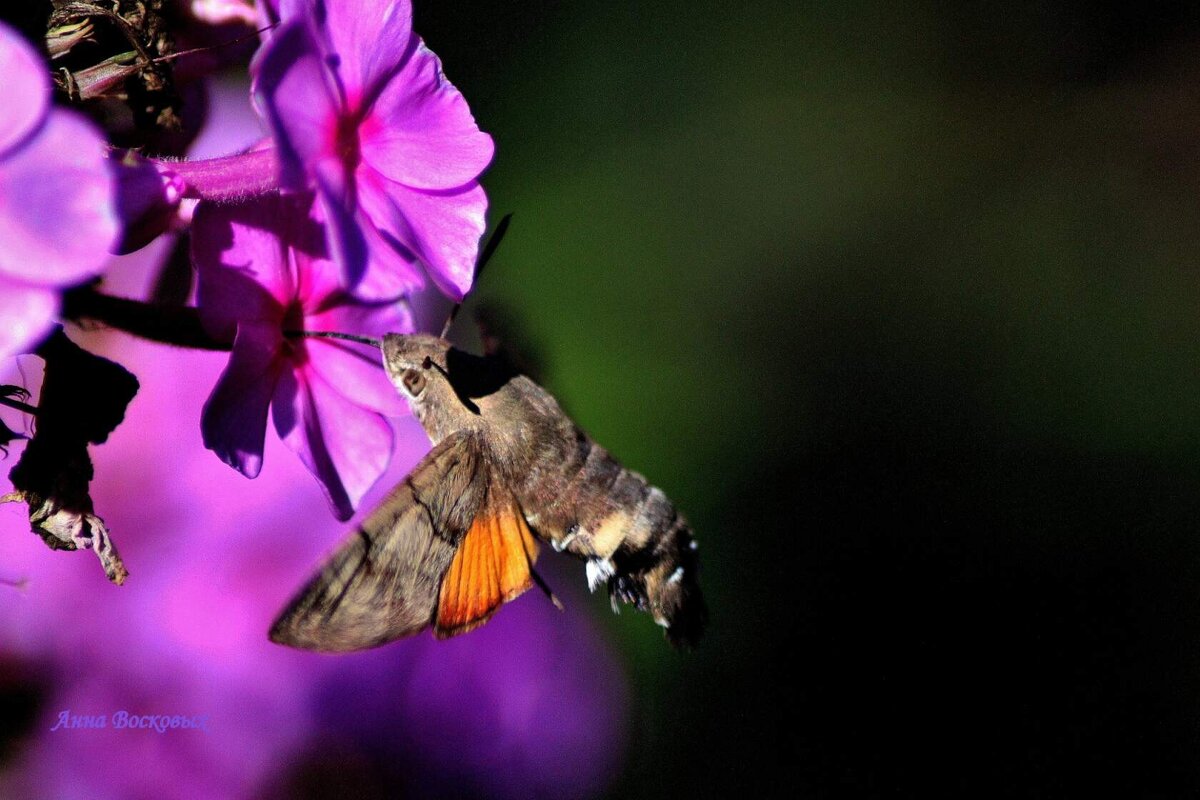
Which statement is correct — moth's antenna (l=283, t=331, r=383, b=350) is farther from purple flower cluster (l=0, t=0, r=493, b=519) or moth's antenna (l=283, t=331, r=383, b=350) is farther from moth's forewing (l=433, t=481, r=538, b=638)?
moth's forewing (l=433, t=481, r=538, b=638)

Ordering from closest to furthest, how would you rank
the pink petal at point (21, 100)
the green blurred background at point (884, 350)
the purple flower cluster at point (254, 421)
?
1. the pink petal at point (21, 100)
2. the purple flower cluster at point (254, 421)
3. the green blurred background at point (884, 350)

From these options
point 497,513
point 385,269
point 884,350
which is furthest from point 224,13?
point 884,350

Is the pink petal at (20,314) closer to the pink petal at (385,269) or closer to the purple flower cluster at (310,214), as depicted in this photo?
the purple flower cluster at (310,214)

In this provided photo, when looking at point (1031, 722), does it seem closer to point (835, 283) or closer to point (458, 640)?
point (835, 283)

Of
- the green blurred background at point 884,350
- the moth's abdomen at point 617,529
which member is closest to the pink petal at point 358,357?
the moth's abdomen at point 617,529

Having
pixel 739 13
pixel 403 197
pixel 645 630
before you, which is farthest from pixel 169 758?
pixel 739 13

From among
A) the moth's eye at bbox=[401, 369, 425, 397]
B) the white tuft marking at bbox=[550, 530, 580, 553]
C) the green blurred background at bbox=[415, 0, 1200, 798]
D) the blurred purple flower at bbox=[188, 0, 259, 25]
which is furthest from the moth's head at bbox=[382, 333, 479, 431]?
the green blurred background at bbox=[415, 0, 1200, 798]

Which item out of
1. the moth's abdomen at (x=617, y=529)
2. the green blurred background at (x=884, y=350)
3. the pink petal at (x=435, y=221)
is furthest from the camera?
the green blurred background at (x=884, y=350)

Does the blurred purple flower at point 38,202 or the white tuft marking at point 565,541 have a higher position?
the blurred purple flower at point 38,202
